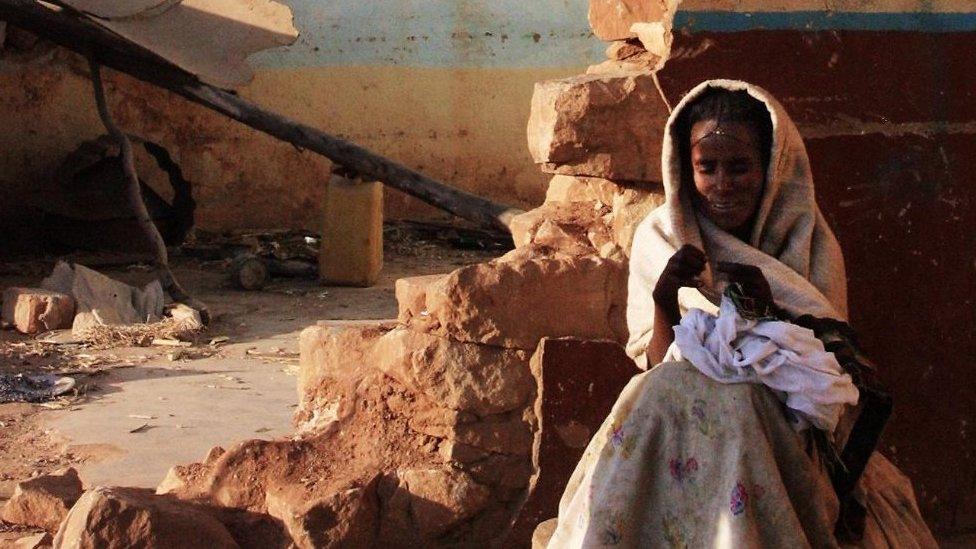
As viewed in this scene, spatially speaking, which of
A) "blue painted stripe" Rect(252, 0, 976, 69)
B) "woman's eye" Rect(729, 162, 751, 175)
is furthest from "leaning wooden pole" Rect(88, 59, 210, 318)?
"woman's eye" Rect(729, 162, 751, 175)

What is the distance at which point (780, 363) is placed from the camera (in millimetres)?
2553

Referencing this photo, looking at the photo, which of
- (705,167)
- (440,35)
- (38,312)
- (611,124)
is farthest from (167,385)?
(440,35)

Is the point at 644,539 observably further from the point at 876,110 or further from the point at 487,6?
the point at 487,6

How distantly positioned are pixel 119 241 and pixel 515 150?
358cm

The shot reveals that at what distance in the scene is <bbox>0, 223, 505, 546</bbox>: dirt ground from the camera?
5625 millimetres

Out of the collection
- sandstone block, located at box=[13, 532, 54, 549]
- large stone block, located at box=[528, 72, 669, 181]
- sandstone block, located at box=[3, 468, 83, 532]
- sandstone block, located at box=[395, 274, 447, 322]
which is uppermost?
large stone block, located at box=[528, 72, 669, 181]

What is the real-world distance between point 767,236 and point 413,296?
4.77ft

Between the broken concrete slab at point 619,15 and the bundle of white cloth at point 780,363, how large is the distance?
1778mm

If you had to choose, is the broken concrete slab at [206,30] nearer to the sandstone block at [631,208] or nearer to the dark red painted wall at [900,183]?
the sandstone block at [631,208]

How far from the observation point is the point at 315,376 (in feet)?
14.3

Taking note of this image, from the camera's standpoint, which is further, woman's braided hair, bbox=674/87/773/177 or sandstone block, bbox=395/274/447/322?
sandstone block, bbox=395/274/447/322

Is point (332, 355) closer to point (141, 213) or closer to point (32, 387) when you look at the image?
point (32, 387)

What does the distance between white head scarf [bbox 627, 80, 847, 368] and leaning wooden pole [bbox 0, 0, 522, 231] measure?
19.8 ft

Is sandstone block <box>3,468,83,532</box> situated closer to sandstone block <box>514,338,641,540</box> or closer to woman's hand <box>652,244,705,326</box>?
sandstone block <box>514,338,641,540</box>
